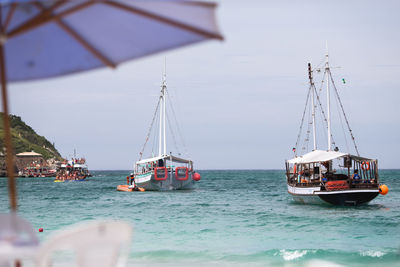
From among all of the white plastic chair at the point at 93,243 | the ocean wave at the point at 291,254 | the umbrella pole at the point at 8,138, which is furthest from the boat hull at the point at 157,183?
the white plastic chair at the point at 93,243

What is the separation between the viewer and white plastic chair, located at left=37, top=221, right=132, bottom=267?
347 centimetres

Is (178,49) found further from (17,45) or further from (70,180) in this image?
(70,180)

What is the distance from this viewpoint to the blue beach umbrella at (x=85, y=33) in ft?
13.1

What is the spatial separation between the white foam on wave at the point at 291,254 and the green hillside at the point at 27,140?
159 metres

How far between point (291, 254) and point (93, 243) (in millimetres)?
10295

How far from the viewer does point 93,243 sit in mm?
3654

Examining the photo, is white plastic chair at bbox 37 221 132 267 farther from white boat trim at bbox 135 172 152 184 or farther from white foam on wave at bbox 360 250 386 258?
white boat trim at bbox 135 172 152 184

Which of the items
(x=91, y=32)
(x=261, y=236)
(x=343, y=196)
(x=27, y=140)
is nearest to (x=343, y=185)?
(x=343, y=196)

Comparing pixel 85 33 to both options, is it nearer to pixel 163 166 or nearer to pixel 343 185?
pixel 343 185

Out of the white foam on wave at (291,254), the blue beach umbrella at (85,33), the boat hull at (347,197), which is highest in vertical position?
the blue beach umbrella at (85,33)

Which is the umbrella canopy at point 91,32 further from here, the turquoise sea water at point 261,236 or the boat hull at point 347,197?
the boat hull at point 347,197

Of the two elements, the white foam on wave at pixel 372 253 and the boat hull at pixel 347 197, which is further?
the boat hull at pixel 347 197

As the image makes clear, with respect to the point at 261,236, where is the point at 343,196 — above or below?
above

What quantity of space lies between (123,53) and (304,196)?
25086 millimetres
